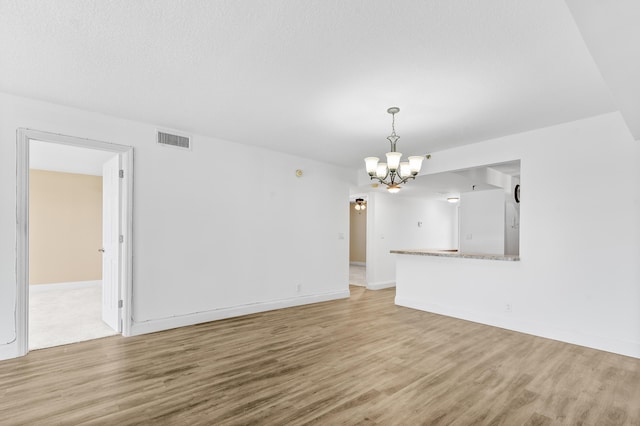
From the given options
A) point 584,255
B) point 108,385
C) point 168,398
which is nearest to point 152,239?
point 108,385

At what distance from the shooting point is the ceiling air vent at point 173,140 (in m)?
4.26

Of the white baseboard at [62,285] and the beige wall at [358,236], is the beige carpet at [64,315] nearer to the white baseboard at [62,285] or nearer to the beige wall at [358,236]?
the white baseboard at [62,285]

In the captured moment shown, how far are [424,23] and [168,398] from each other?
3229mm

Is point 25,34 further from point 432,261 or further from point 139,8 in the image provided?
point 432,261

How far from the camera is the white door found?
4039 millimetres

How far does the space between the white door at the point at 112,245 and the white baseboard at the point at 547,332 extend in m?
4.52

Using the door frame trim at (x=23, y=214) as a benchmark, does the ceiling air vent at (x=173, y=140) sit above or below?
above

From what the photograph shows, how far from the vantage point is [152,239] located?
4176 mm

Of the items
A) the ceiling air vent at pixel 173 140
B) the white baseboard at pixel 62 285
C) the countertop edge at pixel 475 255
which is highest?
the ceiling air vent at pixel 173 140

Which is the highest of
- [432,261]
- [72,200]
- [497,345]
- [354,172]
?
[354,172]

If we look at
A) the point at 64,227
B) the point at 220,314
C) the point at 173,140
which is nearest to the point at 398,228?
the point at 220,314

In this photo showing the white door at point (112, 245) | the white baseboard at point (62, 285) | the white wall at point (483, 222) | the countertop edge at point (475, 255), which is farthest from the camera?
the white baseboard at point (62, 285)

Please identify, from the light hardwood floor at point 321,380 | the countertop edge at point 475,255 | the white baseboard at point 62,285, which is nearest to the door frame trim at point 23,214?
the light hardwood floor at point 321,380

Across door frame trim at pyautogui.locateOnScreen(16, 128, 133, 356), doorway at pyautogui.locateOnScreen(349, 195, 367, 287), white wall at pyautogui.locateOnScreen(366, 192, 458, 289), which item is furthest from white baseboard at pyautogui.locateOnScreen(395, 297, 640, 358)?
doorway at pyautogui.locateOnScreen(349, 195, 367, 287)
